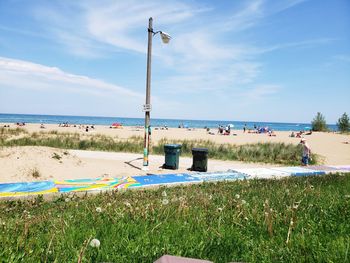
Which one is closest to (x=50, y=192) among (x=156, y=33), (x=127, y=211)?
(x=127, y=211)

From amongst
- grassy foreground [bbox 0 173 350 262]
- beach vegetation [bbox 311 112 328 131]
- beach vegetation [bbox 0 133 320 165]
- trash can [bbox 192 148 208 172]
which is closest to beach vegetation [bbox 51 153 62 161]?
trash can [bbox 192 148 208 172]

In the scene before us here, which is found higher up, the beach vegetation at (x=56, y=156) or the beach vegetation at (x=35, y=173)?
the beach vegetation at (x=56, y=156)

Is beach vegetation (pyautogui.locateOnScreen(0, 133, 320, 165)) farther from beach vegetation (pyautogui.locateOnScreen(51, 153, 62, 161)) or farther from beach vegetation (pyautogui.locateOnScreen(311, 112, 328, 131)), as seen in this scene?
beach vegetation (pyautogui.locateOnScreen(311, 112, 328, 131))

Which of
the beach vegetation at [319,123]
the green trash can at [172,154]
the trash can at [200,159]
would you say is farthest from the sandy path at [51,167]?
the beach vegetation at [319,123]

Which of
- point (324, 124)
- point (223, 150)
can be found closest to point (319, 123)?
point (324, 124)

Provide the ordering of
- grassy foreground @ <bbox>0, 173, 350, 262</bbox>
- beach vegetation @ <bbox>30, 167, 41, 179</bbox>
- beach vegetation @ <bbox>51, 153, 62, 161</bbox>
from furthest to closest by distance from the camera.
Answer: beach vegetation @ <bbox>51, 153, 62, 161</bbox>
beach vegetation @ <bbox>30, 167, 41, 179</bbox>
grassy foreground @ <bbox>0, 173, 350, 262</bbox>

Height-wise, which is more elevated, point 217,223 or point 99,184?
point 217,223

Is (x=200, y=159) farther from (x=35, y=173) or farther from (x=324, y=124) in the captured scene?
(x=324, y=124)

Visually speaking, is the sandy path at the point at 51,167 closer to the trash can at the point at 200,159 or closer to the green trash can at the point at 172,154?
the green trash can at the point at 172,154

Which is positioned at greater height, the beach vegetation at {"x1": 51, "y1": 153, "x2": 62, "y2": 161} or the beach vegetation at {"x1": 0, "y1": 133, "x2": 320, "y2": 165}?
the beach vegetation at {"x1": 51, "y1": 153, "x2": 62, "y2": 161}

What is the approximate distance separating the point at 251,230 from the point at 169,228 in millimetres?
1078

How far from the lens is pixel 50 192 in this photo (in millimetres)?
7676

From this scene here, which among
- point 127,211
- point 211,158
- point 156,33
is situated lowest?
point 211,158

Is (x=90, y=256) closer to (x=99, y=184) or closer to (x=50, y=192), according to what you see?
Answer: (x=50, y=192)
